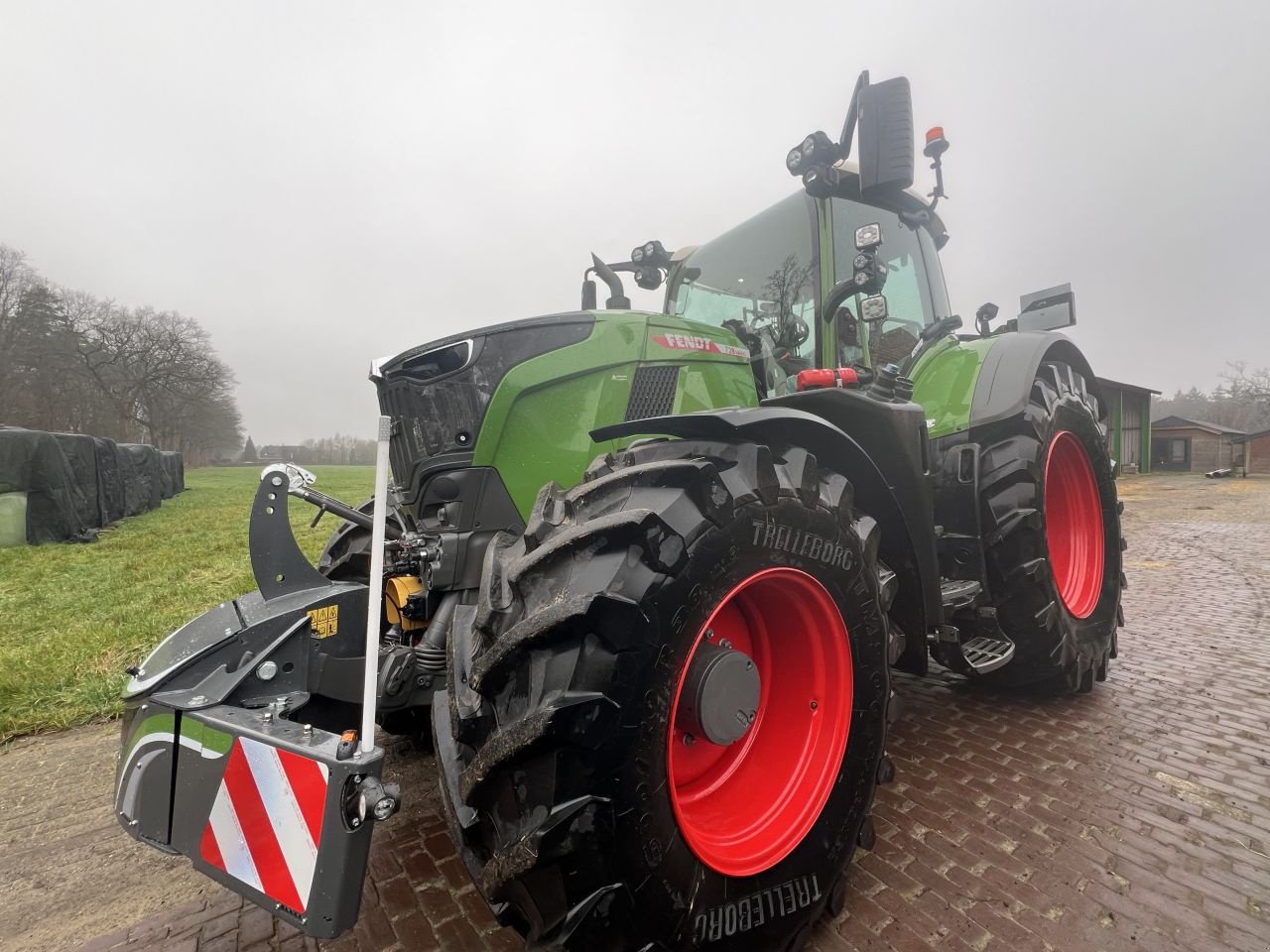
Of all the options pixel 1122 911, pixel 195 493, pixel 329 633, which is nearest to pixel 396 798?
pixel 329 633

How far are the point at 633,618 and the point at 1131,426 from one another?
39897 mm

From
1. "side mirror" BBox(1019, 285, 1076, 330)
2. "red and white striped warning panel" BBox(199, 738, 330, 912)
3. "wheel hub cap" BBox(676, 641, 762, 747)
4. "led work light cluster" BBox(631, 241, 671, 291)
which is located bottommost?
"red and white striped warning panel" BBox(199, 738, 330, 912)

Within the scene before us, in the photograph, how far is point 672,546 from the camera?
1.56 metres

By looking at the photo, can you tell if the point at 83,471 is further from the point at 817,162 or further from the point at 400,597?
the point at 817,162

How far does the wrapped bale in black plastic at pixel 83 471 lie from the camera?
12945 mm

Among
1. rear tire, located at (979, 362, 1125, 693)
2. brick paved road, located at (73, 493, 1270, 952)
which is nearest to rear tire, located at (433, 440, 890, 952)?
brick paved road, located at (73, 493, 1270, 952)

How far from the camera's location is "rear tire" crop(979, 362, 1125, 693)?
3.10 m

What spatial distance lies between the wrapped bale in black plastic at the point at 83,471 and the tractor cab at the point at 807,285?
1417cm

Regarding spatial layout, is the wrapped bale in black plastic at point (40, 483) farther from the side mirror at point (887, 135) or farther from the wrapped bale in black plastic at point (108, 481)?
the side mirror at point (887, 135)

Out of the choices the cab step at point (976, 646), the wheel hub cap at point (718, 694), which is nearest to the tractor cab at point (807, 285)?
the cab step at point (976, 646)

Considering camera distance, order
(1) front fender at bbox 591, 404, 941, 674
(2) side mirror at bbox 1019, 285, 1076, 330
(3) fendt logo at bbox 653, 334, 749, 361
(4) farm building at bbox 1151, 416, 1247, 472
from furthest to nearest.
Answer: (4) farm building at bbox 1151, 416, 1247, 472
(2) side mirror at bbox 1019, 285, 1076, 330
(3) fendt logo at bbox 653, 334, 749, 361
(1) front fender at bbox 591, 404, 941, 674

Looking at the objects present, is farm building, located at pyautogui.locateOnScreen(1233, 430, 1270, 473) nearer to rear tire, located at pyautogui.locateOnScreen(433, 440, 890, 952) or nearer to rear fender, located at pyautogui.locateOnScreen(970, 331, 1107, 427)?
rear fender, located at pyautogui.locateOnScreen(970, 331, 1107, 427)

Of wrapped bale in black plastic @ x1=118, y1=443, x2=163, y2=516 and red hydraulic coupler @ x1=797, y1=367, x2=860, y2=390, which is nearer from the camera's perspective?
red hydraulic coupler @ x1=797, y1=367, x2=860, y2=390

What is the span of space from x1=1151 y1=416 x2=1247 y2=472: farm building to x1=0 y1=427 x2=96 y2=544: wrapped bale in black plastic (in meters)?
49.2
